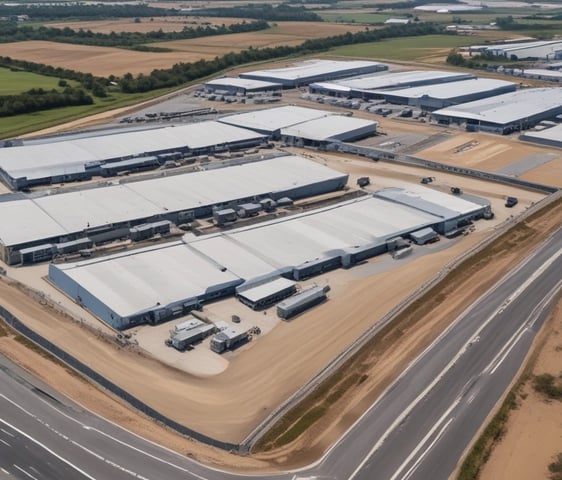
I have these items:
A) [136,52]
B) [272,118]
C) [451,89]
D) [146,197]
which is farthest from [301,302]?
[136,52]

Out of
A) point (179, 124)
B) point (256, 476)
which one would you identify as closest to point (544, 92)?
point (179, 124)

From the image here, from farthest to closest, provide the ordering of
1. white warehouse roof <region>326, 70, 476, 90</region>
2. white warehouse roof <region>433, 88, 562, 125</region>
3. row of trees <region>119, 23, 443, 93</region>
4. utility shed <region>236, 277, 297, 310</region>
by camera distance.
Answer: row of trees <region>119, 23, 443, 93</region> < white warehouse roof <region>326, 70, 476, 90</region> < white warehouse roof <region>433, 88, 562, 125</region> < utility shed <region>236, 277, 297, 310</region>

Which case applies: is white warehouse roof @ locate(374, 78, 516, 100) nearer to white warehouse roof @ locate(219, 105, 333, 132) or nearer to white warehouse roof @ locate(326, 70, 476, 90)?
white warehouse roof @ locate(326, 70, 476, 90)

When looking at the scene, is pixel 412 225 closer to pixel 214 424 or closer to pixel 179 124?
pixel 214 424

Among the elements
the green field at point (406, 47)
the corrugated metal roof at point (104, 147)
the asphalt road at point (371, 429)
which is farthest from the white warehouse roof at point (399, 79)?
the asphalt road at point (371, 429)

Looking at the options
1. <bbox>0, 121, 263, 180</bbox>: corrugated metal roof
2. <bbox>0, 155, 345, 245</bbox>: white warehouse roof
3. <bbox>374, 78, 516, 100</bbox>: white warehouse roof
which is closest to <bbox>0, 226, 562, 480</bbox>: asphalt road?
<bbox>0, 155, 345, 245</bbox>: white warehouse roof

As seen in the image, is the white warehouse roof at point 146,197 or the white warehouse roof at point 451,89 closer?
the white warehouse roof at point 146,197

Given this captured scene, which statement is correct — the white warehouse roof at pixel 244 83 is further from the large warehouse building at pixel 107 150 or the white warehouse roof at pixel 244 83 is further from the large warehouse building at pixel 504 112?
the large warehouse building at pixel 504 112
